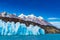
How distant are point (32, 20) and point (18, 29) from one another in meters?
0.89

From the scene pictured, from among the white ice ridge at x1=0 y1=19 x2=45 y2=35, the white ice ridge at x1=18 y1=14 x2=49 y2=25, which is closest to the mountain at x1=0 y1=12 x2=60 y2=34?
the white ice ridge at x1=18 y1=14 x2=49 y2=25

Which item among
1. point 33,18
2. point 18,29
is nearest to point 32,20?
point 33,18

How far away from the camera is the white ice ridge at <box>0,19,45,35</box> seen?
8.68m

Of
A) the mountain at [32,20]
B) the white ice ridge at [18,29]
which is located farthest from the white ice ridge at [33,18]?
the white ice ridge at [18,29]

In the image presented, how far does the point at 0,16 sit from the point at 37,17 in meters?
1.93

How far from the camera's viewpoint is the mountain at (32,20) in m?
8.76

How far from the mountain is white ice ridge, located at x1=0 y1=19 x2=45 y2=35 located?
19cm

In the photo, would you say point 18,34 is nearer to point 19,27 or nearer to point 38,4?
point 19,27

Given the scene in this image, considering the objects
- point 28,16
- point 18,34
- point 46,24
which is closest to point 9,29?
point 18,34

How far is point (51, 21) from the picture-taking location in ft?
29.0

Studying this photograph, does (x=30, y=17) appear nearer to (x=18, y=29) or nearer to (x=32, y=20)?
(x=32, y=20)

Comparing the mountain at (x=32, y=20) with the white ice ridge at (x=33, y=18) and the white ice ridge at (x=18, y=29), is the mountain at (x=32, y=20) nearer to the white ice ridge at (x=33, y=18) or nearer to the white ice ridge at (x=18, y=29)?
the white ice ridge at (x=33, y=18)

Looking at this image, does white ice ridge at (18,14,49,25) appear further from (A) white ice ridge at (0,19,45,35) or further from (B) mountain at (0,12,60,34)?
(A) white ice ridge at (0,19,45,35)

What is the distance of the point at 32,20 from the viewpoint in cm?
904
